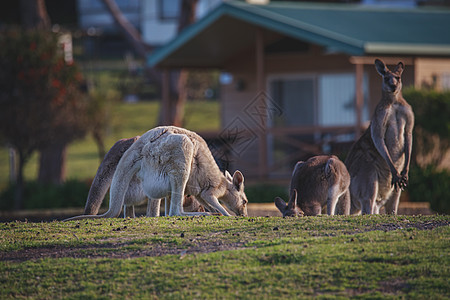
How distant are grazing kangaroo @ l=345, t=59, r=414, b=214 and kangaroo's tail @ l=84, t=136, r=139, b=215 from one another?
10.8ft

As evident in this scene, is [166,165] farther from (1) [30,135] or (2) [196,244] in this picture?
(1) [30,135]

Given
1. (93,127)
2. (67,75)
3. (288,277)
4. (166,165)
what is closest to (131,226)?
(166,165)

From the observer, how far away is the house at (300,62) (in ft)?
63.3

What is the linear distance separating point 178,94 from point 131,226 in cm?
1741

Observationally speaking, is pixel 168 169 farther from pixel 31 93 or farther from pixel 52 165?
pixel 52 165

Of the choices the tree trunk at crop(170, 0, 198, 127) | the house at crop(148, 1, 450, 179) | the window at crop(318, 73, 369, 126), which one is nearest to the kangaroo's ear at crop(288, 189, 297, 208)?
the house at crop(148, 1, 450, 179)

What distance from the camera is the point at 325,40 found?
18281 millimetres

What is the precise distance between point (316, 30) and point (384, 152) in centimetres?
930

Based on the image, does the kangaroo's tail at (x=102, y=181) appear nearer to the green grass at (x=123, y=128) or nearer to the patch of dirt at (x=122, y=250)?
the patch of dirt at (x=122, y=250)

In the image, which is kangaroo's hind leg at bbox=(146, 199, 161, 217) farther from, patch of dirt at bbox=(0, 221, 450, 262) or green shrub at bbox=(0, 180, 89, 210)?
green shrub at bbox=(0, 180, 89, 210)

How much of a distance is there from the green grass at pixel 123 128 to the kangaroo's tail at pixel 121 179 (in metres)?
17.6

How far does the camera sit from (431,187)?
57.6 ft

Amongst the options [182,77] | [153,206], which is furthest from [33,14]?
[153,206]

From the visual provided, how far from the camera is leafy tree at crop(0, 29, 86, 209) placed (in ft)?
63.0
